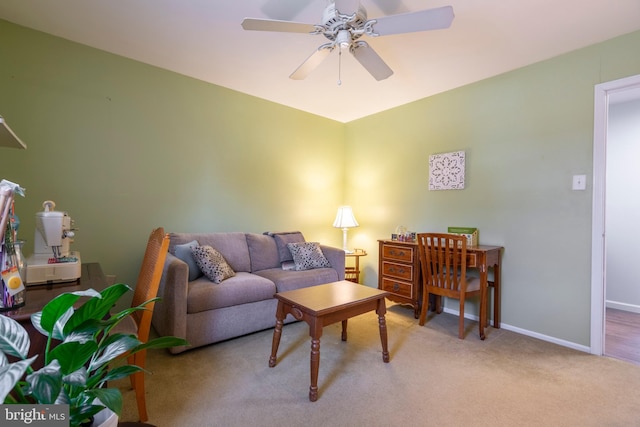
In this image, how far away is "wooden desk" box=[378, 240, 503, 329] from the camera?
2.66 meters

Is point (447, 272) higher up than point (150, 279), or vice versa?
point (150, 279)

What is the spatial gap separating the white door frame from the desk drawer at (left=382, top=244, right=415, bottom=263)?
1.43 metres

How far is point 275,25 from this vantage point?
66.2 inches

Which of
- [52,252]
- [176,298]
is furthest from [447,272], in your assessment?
[52,252]

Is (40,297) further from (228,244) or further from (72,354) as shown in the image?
(228,244)

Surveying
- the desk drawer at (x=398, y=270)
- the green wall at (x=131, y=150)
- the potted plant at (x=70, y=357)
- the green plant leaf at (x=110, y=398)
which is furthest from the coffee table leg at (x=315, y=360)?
the green wall at (x=131, y=150)

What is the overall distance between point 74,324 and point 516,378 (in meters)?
2.41

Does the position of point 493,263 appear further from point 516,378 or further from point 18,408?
point 18,408

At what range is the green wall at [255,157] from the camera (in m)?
2.37

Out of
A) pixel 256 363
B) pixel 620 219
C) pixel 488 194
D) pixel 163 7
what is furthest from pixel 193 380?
pixel 620 219

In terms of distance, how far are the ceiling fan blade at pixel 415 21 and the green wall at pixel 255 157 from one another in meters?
1.67

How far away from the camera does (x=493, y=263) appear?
109 inches

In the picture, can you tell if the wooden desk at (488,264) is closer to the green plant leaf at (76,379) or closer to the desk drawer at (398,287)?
the desk drawer at (398,287)

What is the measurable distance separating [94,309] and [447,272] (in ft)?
8.54
